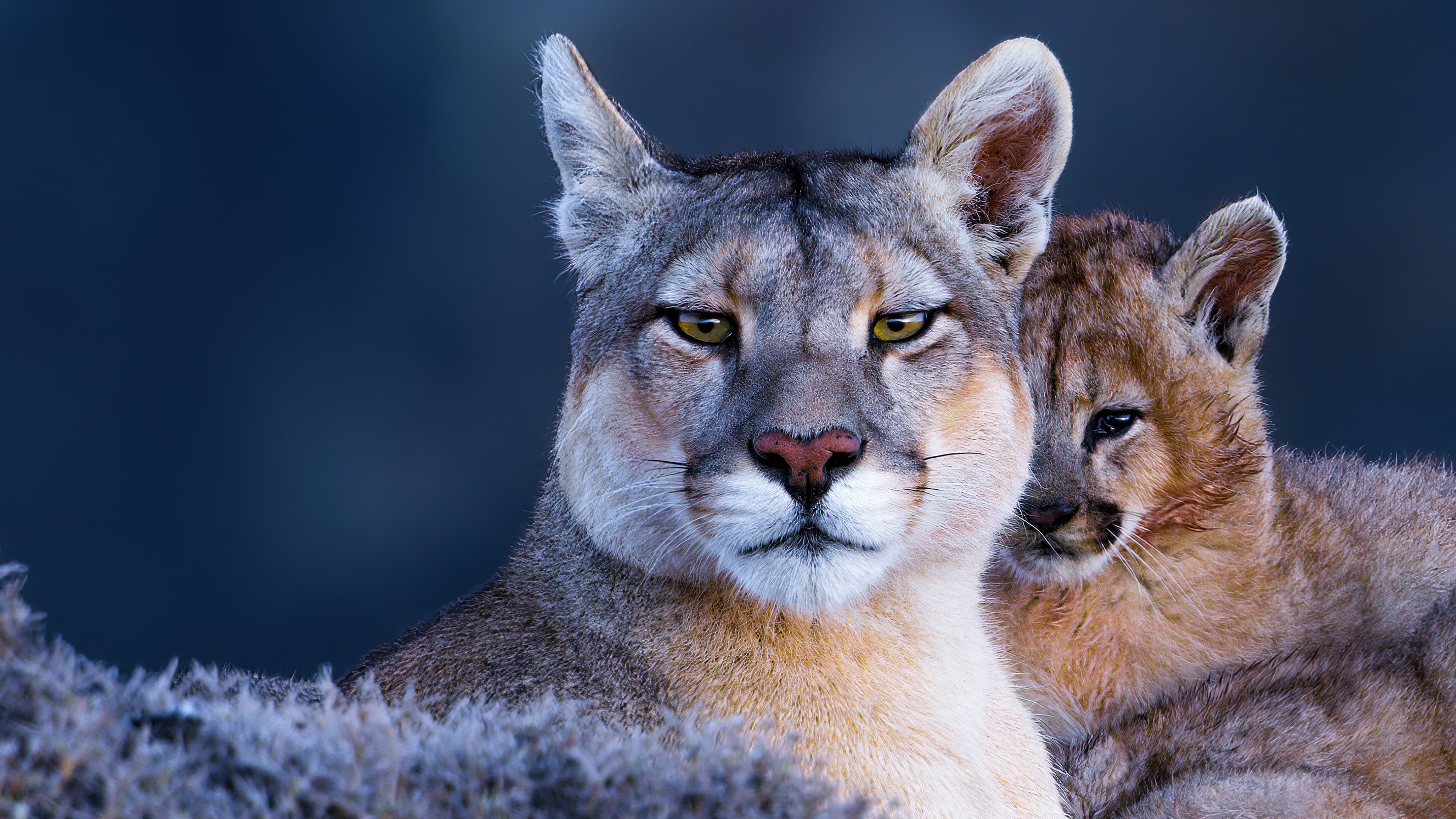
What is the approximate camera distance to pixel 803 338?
256cm

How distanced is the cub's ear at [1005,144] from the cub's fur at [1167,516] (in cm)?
68

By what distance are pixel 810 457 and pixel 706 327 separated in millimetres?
523

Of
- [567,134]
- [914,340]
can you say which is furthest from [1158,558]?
[567,134]

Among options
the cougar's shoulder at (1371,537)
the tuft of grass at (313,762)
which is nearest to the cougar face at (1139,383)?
the cougar's shoulder at (1371,537)

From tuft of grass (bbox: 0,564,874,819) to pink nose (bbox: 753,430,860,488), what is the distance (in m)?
0.50

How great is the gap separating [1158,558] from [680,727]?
2.05 metres

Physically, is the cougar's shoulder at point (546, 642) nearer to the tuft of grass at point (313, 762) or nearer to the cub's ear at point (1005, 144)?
the tuft of grass at point (313, 762)

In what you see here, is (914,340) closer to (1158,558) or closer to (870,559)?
(870,559)

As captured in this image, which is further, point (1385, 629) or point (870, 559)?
point (1385, 629)

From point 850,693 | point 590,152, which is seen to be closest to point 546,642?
point 850,693

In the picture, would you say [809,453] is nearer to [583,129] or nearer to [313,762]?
[313,762]

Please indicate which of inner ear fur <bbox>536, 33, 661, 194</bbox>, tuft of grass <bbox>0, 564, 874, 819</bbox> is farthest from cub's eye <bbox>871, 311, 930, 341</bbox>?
tuft of grass <bbox>0, 564, 874, 819</bbox>

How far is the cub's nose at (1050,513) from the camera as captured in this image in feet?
11.2

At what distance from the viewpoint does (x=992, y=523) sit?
2781 millimetres
